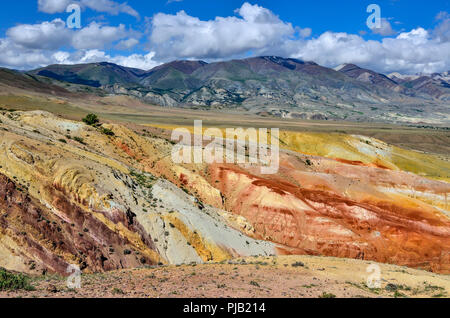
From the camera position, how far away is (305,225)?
1362 inches

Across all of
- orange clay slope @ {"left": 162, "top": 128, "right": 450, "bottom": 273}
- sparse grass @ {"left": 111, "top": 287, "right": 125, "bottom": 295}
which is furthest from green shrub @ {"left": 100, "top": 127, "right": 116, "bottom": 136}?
sparse grass @ {"left": 111, "top": 287, "right": 125, "bottom": 295}

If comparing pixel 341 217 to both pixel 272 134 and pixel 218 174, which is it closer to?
pixel 218 174

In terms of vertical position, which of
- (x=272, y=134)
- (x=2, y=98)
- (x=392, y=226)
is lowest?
(x=392, y=226)

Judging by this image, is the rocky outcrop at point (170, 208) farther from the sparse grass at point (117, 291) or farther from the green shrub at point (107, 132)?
the sparse grass at point (117, 291)

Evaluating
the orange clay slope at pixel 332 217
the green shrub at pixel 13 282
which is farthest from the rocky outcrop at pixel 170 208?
the green shrub at pixel 13 282

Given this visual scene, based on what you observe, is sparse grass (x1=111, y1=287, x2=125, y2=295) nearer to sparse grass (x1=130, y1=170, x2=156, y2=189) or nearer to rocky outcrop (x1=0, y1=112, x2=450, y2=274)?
rocky outcrop (x1=0, y1=112, x2=450, y2=274)

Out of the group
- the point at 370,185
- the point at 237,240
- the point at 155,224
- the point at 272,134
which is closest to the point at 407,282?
the point at 237,240

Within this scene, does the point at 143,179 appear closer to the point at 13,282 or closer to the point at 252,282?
the point at 13,282

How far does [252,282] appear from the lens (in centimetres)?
1509

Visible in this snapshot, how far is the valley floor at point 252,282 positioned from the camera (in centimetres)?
1321

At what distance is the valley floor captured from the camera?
13.2 metres

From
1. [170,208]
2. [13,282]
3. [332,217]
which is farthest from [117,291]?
[332,217]

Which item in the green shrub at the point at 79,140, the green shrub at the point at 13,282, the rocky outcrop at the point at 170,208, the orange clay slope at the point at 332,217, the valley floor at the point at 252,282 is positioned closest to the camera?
the green shrub at the point at 13,282
